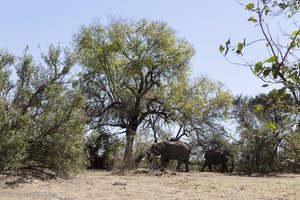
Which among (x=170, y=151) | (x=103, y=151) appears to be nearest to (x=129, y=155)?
(x=170, y=151)

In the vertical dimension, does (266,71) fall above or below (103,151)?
below

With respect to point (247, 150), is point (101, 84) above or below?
above

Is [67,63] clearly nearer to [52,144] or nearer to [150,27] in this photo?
[52,144]

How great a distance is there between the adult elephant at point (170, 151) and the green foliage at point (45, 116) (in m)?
7.45

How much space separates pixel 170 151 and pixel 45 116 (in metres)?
9.73

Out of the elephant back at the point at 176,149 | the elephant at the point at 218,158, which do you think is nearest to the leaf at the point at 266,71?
the elephant back at the point at 176,149

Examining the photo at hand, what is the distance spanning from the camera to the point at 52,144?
13.2 metres

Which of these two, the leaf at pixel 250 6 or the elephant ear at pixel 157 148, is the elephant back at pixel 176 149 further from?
the leaf at pixel 250 6

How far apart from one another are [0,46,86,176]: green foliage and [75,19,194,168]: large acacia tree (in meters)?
11.1

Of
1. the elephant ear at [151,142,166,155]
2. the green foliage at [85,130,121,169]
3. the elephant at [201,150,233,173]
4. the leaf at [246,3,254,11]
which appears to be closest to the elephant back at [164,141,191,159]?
Result: the elephant ear at [151,142,166,155]

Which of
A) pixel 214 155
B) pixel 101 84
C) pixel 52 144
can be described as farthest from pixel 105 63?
pixel 52 144

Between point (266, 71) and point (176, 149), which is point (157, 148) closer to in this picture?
point (176, 149)

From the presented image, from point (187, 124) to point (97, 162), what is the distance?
5734 millimetres

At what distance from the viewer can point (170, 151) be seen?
2197 centimetres
